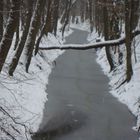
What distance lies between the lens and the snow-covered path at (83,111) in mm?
13758

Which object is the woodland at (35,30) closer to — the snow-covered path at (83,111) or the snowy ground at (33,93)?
the snowy ground at (33,93)

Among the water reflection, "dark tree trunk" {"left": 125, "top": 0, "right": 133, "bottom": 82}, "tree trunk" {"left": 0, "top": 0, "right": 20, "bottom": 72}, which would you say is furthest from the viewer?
"dark tree trunk" {"left": 125, "top": 0, "right": 133, "bottom": 82}

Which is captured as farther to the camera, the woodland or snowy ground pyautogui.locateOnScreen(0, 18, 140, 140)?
snowy ground pyautogui.locateOnScreen(0, 18, 140, 140)

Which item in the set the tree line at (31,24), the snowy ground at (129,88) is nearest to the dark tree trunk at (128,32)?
the tree line at (31,24)

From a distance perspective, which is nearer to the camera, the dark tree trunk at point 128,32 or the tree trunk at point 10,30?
the tree trunk at point 10,30

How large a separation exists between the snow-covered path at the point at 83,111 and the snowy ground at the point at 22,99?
437 millimetres

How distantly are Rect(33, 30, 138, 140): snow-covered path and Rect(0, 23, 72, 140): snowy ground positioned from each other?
1.44 ft

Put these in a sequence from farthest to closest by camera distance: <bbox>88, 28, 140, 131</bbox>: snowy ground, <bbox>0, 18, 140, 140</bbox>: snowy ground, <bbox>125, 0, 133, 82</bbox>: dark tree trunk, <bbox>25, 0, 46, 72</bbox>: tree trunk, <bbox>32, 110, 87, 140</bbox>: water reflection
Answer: <bbox>25, 0, 46, 72</bbox>: tree trunk, <bbox>125, 0, 133, 82</bbox>: dark tree trunk, <bbox>88, 28, 140, 131</bbox>: snowy ground, <bbox>32, 110, 87, 140</bbox>: water reflection, <bbox>0, 18, 140, 140</bbox>: snowy ground

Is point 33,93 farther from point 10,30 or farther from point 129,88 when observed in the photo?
point 10,30

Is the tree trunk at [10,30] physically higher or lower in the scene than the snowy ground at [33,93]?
higher

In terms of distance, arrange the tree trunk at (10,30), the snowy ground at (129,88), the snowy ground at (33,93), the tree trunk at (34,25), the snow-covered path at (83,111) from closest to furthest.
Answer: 1. the tree trunk at (10,30)
2. the snowy ground at (33,93)
3. the snow-covered path at (83,111)
4. the snowy ground at (129,88)
5. the tree trunk at (34,25)

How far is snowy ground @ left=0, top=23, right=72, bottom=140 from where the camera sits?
9443 millimetres

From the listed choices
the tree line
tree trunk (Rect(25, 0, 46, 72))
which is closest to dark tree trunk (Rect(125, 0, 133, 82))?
the tree line

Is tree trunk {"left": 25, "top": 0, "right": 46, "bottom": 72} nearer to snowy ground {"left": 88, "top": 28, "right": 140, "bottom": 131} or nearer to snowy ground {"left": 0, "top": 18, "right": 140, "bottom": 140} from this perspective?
A: snowy ground {"left": 0, "top": 18, "right": 140, "bottom": 140}
